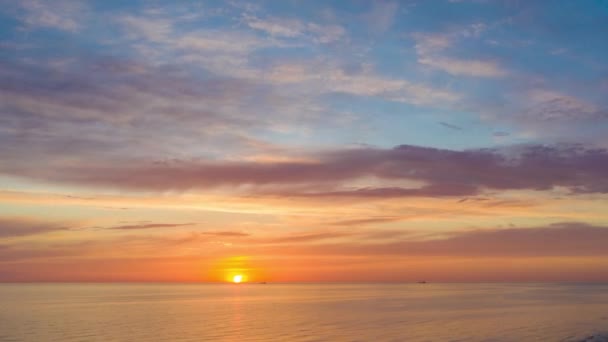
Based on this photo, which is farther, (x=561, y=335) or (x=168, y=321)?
(x=168, y=321)

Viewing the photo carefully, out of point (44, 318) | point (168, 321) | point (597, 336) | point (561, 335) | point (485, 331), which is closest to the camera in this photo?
point (597, 336)

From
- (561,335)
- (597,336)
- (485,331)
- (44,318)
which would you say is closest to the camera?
(597,336)

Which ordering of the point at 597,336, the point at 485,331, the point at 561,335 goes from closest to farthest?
the point at 597,336 < the point at 561,335 < the point at 485,331

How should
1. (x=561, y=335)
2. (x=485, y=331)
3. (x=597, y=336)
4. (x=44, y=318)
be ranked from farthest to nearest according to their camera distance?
(x=44, y=318) → (x=485, y=331) → (x=561, y=335) → (x=597, y=336)

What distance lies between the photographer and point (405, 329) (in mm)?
85125

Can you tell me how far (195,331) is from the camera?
82.4 metres

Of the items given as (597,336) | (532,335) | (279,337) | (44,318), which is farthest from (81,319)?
(597,336)

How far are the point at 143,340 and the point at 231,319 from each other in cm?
3351

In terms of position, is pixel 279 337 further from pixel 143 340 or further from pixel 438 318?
pixel 438 318

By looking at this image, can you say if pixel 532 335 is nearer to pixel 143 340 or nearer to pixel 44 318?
pixel 143 340

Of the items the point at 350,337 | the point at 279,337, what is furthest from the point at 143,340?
the point at 350,337

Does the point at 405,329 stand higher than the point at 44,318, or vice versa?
the point at 44,318

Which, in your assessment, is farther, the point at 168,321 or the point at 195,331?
the point at 168,321

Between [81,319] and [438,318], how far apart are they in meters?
63.2
